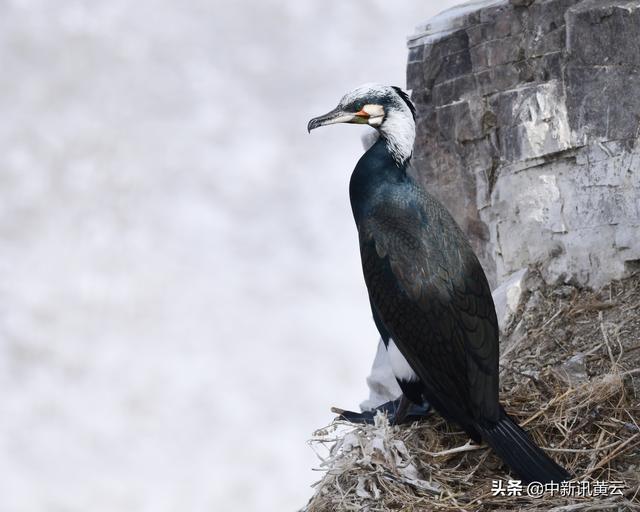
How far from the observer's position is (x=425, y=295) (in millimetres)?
3682

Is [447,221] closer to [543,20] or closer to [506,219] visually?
[506,219]

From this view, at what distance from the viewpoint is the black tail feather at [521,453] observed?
3.54 meters

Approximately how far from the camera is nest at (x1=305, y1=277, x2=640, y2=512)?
356 centimetres

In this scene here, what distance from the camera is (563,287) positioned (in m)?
4.84

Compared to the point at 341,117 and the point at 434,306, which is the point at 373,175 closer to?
Answer: the point at 341,117

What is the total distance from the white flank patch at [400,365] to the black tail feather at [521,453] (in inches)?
13.7

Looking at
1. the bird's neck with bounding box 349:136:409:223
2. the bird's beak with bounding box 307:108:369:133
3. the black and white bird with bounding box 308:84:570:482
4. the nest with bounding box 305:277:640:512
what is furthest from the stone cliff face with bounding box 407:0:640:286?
the bird's beak with bounding box 307:108:369:133

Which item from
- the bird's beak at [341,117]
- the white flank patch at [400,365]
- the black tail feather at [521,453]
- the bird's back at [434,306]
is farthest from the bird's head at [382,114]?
the black tail feather at [521,453]

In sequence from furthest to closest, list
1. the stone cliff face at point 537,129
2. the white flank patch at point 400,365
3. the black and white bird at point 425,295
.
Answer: the stone cliff face at point 537,129
the white flank patch at point 400,365
the black and white bird at point 425,295

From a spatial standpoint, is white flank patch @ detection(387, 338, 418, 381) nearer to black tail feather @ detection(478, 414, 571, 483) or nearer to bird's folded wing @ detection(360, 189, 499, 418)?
bird's folded wing @ detection(360, 189, 499, 418)

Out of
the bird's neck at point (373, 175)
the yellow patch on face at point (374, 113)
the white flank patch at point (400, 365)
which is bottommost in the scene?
the white flank patch at point (400, 365)

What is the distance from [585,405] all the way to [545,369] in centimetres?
44

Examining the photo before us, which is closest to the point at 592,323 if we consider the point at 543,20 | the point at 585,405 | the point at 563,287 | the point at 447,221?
the point at 563,287

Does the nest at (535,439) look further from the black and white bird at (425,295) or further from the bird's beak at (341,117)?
the bird's beak at (341,117)
